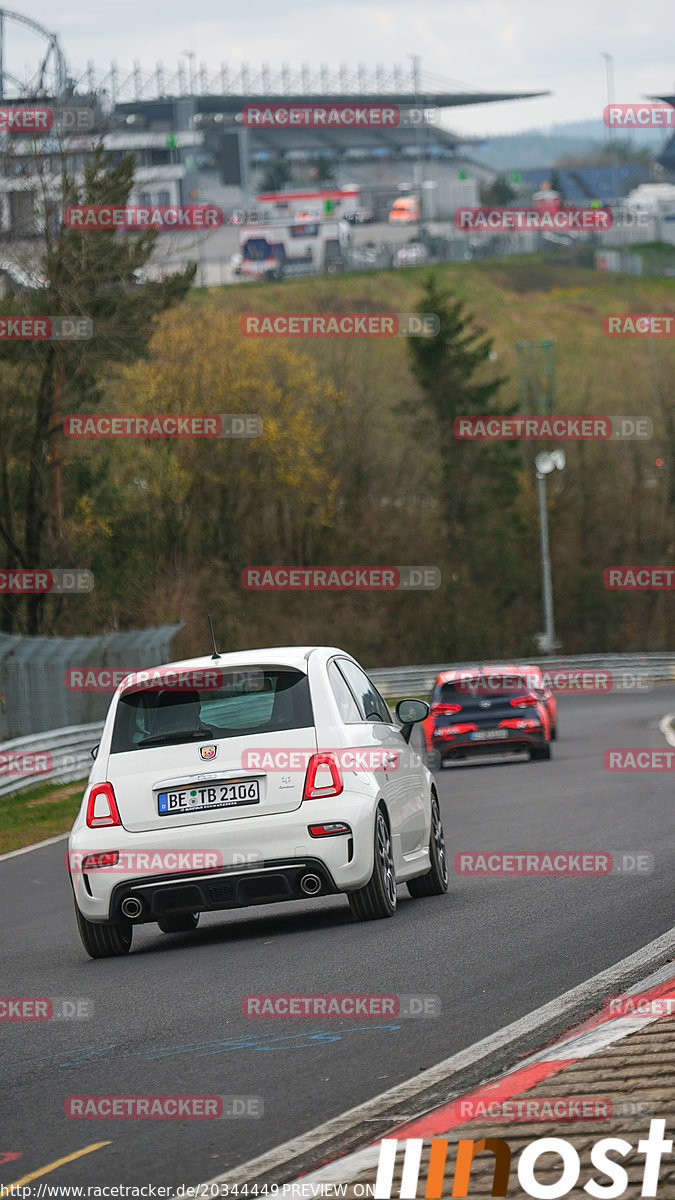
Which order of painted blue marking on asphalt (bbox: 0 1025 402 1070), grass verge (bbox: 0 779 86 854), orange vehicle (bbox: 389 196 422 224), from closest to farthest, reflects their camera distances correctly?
painted blue marking on asphalt (bbox: 0 1025 402 1070)
grass verge (bbox: 0 779 86 854)
orange vehicle (bbox: 389 196 422 224)

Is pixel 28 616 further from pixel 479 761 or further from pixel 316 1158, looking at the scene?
pixel 316 1158

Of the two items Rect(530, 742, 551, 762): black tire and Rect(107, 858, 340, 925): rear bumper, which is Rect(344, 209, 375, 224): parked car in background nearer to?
Rect(530, 742, 551, 762): black tire

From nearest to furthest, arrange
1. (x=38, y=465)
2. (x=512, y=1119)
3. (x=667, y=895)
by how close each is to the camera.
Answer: (x=512, y=1119), (x=667, y=895), (x=38, y=465)

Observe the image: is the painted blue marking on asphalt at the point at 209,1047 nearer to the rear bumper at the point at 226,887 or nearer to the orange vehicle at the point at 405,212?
the rear bumper at the point at 226,887

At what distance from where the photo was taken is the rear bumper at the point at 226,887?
10188 mm

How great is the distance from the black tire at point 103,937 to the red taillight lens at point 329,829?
115cm

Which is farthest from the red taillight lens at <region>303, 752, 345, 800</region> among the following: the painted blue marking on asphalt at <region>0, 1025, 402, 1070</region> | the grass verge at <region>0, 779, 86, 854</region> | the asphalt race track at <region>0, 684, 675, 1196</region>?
the grass verge at <region>0, 779, 86, 854</region>

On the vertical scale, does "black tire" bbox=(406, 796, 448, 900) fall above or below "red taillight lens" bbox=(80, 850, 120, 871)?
below

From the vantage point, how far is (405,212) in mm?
153375

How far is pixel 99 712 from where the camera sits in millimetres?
31141

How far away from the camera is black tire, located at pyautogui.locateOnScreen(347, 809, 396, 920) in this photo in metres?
10.5

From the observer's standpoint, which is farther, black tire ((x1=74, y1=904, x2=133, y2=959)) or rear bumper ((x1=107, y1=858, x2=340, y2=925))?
black tire ((x1=74, y1=904, x2=133, y2=959))

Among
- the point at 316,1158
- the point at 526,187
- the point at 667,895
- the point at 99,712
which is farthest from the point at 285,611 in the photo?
the point at 526,187

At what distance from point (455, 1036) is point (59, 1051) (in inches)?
64.2
